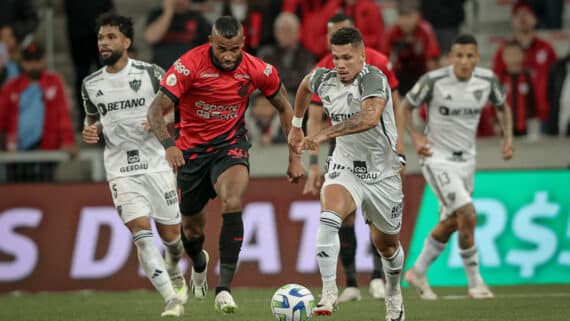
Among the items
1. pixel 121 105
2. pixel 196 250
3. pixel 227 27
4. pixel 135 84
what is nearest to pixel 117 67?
pixel 135 84

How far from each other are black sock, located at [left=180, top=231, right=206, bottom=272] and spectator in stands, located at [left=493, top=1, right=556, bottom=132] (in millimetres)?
6820

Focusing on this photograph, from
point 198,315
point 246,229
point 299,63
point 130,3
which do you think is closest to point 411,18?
point 299,63

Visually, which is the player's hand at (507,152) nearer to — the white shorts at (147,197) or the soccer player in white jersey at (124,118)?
the white shorts at (147,197)

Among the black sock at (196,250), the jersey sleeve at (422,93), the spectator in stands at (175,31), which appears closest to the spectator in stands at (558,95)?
the jersey sleeve at (422,93)

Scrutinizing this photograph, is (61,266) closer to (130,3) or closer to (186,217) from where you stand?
(186,217)

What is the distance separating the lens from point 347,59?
945 cm

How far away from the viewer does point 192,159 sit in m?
10.7

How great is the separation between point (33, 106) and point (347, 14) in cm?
455

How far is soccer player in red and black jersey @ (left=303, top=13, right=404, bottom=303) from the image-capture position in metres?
11.7

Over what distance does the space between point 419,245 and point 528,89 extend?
3342 mm

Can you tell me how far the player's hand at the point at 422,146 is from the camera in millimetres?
12781

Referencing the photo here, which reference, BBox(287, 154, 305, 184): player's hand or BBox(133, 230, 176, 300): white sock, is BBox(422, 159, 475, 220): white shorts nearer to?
BBox(287, 154, 305, 184): player's hand

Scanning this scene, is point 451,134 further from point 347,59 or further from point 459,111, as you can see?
point 347,59

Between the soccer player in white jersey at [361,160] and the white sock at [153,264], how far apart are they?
1.71 meters
